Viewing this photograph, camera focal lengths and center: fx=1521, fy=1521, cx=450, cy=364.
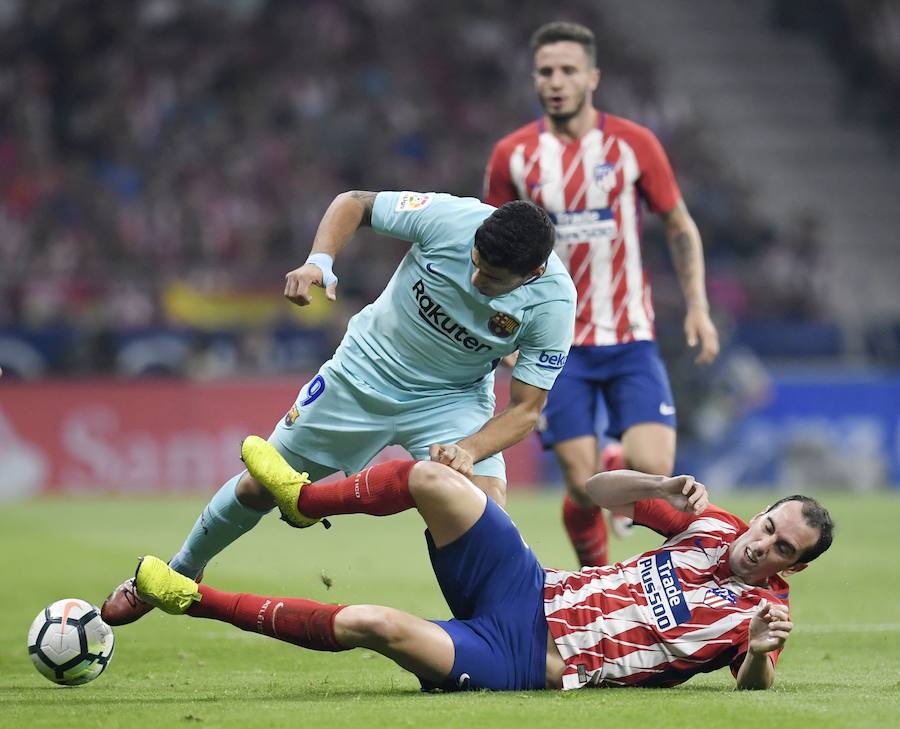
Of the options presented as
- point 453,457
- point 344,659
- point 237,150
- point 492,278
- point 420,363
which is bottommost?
point 344,659

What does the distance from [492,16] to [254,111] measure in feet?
14.0

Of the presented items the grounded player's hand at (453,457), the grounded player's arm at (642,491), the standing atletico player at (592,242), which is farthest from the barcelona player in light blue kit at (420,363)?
the standing atletico player at (592,242)

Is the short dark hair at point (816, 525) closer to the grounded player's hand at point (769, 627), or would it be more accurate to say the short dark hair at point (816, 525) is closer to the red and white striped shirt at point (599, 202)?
the grounded player's hand at point (769, 627)

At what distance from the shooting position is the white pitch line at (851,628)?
723 cm

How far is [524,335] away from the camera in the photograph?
5.85 meters

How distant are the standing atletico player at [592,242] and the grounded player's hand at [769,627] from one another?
→ 2.53m

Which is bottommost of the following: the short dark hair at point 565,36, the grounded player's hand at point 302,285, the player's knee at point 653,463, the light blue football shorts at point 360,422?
the player's knee at point 653,463

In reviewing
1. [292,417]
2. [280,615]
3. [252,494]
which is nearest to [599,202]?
[292,417]

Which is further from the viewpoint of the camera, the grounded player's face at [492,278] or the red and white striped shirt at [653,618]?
the grounded player's face at [492,278]

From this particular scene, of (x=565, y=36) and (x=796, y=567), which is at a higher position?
(x=565, y=36)

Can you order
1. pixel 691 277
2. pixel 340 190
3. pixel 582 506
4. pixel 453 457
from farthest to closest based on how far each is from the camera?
pixel 340 190 → pixel 691 277 → pixel 582 506 → pixel 453 457

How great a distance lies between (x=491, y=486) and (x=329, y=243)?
1.13 m

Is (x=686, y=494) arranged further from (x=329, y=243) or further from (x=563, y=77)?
(x=563, y=77)

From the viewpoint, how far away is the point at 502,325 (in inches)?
229
